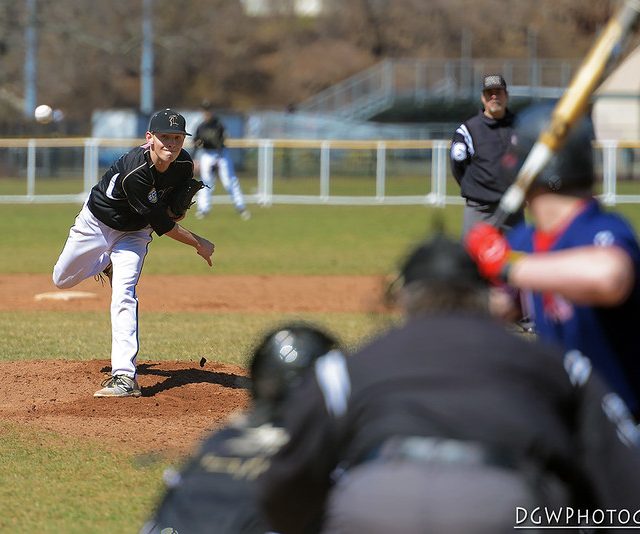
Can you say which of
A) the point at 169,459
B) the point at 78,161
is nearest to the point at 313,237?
the point at 78,161

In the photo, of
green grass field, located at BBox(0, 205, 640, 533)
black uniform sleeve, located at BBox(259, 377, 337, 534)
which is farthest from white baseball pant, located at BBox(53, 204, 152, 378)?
black uniform sleeve, located at BBox(259, 377, 337, 534)

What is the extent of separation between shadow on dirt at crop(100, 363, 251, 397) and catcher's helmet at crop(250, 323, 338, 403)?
12.6ft

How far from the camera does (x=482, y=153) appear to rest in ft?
36.4

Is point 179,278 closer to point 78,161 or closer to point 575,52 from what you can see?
point 78,161

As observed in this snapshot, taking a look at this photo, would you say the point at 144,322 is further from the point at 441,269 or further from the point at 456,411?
the point at 456,411

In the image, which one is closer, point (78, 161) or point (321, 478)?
point (321, 478)

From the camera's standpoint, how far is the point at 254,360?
4.83 meters

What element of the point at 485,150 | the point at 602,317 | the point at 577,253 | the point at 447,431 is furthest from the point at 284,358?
the point at 485,150

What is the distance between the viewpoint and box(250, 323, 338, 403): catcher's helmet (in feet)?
15.3

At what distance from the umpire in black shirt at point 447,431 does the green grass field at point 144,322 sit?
2.29 ft

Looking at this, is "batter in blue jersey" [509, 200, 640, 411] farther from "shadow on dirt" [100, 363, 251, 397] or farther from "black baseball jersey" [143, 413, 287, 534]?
"shadow on dirt" [100, 363, 251, 397]

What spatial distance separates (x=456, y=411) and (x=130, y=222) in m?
5.74

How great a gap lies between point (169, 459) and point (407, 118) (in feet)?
147

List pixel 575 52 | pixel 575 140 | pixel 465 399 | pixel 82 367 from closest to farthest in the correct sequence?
pixel 465 399
pixel 575 140
pixel 82 367
pixel 575 52
